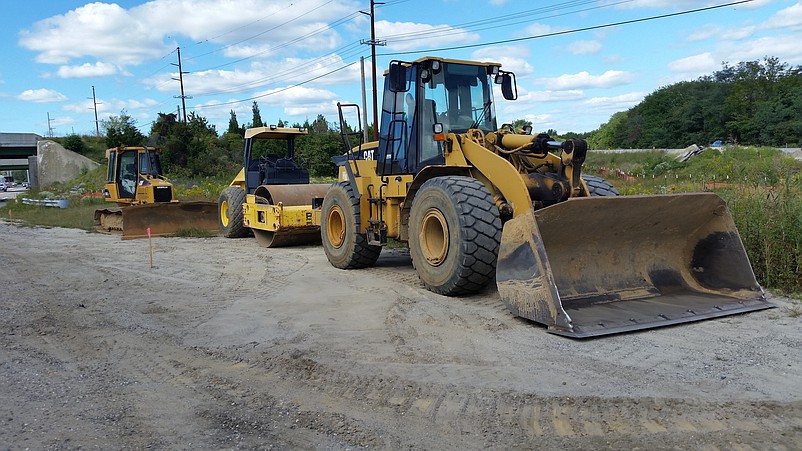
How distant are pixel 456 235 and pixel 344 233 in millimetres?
3290

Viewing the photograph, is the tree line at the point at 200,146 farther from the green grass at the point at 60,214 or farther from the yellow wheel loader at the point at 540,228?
the yellow wheel loader at the point at 540,228

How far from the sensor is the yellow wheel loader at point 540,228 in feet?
18.7

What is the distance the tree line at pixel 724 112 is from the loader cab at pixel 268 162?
40.7m

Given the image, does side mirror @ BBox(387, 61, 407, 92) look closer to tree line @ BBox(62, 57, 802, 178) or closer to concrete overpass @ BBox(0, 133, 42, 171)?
tree line @ BBox(62, 57, 802, 178)

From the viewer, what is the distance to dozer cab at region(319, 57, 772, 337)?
5703mm

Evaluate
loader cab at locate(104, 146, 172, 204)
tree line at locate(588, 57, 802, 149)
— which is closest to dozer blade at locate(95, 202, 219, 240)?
loader cab at locate(104, 146, 172, 204)

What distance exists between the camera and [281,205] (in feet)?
39.0

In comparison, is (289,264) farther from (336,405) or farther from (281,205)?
(336,405)

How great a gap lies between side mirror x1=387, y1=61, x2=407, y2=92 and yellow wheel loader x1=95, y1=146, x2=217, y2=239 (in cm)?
927

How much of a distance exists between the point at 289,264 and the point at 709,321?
6.38m

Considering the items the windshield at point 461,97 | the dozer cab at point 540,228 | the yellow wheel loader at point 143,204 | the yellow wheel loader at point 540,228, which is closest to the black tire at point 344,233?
the yellow wheel loader at point 540,228

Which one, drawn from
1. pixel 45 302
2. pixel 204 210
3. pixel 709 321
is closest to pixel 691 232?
pixel 709 321

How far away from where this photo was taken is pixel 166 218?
15.3 m

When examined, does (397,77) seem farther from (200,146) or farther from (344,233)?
(200,146)
